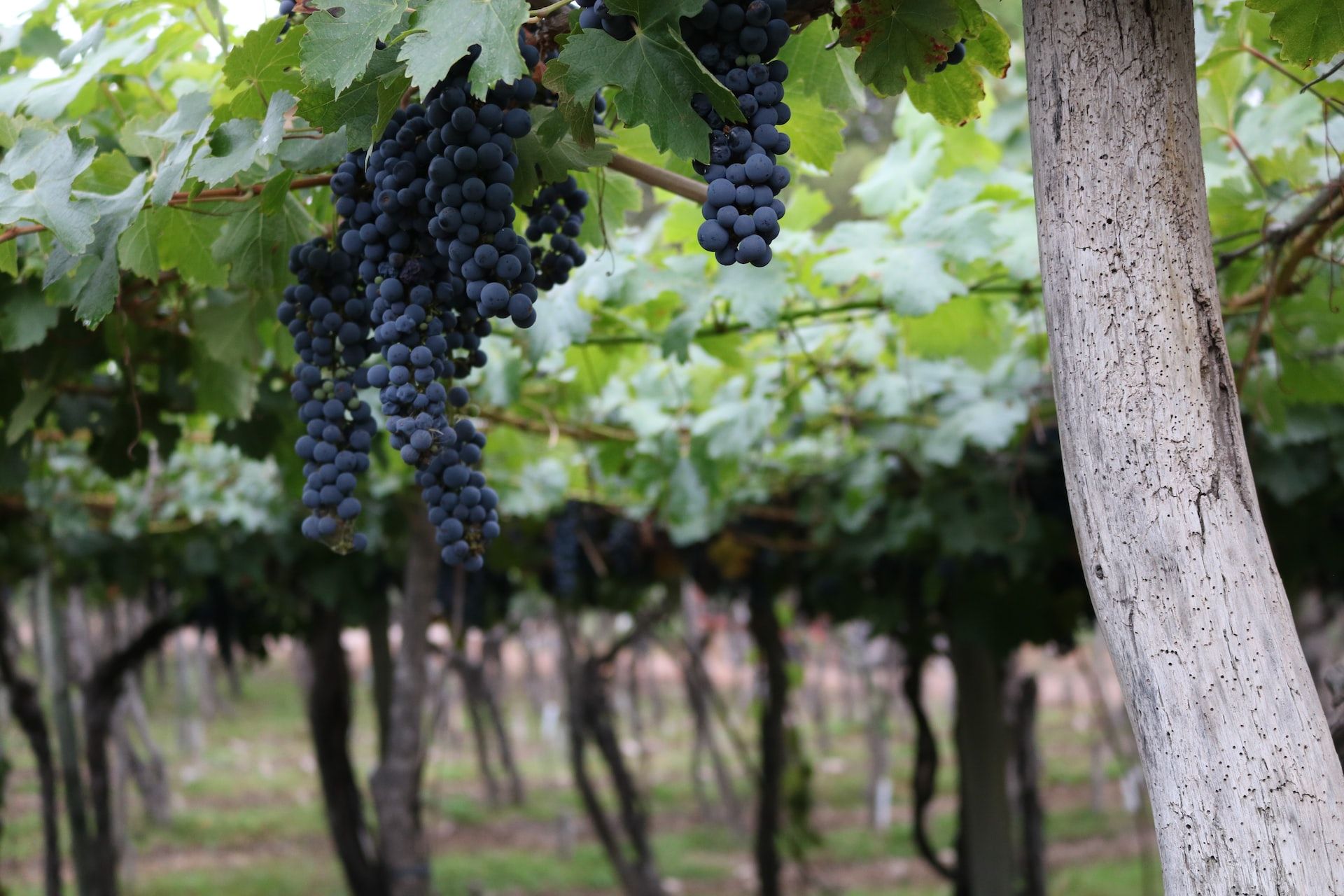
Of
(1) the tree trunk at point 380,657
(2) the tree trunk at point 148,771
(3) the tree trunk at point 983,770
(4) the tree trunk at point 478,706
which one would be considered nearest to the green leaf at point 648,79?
(3) the tree trunk at point 983,770

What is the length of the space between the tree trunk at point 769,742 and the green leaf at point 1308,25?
6.15m

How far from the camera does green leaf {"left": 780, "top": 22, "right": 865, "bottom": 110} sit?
68.0 inches

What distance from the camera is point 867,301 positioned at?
2.77m

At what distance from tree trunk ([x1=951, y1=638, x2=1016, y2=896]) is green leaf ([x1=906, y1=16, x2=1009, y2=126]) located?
426 centimetres

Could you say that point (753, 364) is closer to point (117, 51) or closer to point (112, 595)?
point (117, 51)

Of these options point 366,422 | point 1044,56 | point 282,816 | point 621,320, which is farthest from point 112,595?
Answer: point 1044,56

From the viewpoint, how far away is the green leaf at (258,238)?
1.75m

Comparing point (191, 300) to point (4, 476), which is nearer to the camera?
point (191, 300)

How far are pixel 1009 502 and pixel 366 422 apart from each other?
10.5ft

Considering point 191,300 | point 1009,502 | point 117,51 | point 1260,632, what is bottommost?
point 1260,632

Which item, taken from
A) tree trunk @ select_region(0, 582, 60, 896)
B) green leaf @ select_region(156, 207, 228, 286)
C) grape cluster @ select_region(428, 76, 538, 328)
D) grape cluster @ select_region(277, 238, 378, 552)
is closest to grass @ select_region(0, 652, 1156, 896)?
tree trunk @ select_region(0, 582, 60, 896)

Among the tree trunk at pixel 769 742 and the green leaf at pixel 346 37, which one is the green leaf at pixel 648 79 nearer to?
the green leaf at pixel 346 37

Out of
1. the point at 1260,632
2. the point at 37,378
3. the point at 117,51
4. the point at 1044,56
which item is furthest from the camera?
the point at 37,378

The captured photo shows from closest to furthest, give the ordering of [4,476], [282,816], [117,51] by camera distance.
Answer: [117,51]
[4,476]
[282,816]
